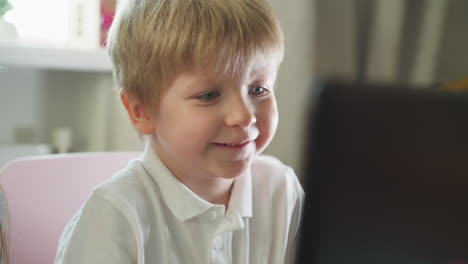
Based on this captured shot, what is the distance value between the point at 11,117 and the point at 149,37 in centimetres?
82

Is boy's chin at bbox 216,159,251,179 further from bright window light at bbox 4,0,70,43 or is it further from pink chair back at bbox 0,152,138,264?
bright window light at bbox 4,0,70,43

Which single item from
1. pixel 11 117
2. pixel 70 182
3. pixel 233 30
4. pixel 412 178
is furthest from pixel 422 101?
pixel 11 117

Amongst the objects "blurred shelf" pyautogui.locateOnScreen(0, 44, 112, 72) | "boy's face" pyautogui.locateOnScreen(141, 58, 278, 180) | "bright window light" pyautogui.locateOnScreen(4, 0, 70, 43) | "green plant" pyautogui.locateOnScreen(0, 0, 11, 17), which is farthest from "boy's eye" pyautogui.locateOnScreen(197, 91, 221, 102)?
"bright window light" pyautogui.locateOnScreen(4, 0, 70, 43)

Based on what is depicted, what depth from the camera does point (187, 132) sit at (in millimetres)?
641

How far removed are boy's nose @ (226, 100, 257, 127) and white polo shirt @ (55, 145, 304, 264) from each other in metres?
0.13

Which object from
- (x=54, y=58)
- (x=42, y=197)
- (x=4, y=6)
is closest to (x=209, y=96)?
(x=42, y=197)

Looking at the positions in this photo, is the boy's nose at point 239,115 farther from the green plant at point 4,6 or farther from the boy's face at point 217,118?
the green plant at point 4,6

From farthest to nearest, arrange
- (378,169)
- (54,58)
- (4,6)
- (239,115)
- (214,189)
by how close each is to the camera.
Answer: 1. (54,58)
2. (4,6)
3. (214,189)
4. (239,115)
5. (378,169)

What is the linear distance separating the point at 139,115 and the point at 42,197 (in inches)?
7.6

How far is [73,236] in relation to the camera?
0.62 m

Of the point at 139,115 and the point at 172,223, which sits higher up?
the point at 139,115

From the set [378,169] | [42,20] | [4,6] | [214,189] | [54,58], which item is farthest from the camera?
[42,20]

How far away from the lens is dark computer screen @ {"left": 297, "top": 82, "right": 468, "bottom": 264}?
0.65 ft

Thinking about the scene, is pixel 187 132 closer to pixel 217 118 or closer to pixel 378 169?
pixel 217 118
